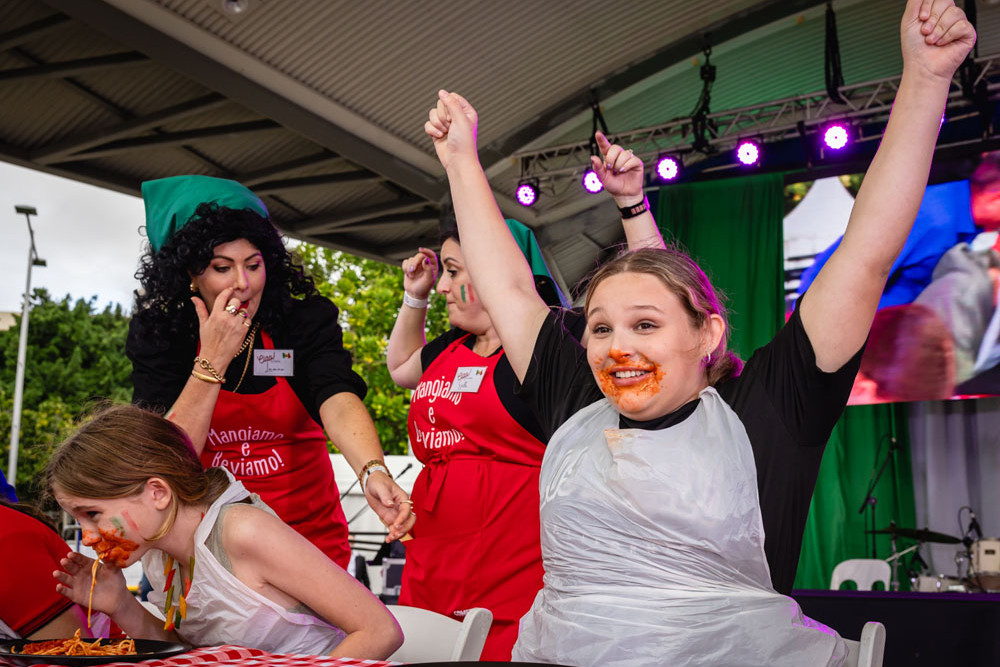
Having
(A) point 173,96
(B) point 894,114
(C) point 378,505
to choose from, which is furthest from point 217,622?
(A) point 173,96

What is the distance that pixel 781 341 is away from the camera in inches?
49.1

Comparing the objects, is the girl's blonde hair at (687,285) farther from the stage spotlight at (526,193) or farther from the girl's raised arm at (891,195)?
the stage spotlight at (526,193)

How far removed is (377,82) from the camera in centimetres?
604

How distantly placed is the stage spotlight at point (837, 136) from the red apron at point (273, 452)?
16.8 ft

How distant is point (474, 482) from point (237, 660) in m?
1.04

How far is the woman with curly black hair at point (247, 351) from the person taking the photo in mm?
2141

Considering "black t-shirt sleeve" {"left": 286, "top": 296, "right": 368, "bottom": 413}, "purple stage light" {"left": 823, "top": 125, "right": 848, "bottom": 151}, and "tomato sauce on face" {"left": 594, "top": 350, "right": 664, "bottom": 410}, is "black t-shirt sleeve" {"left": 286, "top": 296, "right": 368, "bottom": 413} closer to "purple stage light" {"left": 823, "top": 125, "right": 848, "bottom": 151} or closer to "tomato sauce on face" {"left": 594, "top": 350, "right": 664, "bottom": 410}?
"tomato sauce on face" {"left": 594, "top": 350, "right": 664, "bottom": 410}

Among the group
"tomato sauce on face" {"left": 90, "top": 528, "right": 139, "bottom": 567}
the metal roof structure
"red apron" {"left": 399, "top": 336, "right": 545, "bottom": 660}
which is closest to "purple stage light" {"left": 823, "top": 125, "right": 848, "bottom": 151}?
the metal roof structure

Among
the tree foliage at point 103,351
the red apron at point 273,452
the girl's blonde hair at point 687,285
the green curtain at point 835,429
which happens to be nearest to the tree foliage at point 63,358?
the tree foliage at point 103,351

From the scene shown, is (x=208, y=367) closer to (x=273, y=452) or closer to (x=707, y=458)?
(x=273, y=452)

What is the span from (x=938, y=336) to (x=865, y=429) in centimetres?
123

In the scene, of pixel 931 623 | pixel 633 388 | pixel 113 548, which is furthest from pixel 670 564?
pixel 931 623

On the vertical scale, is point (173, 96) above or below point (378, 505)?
above

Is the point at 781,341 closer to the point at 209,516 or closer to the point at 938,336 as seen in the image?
the point at 209,516
